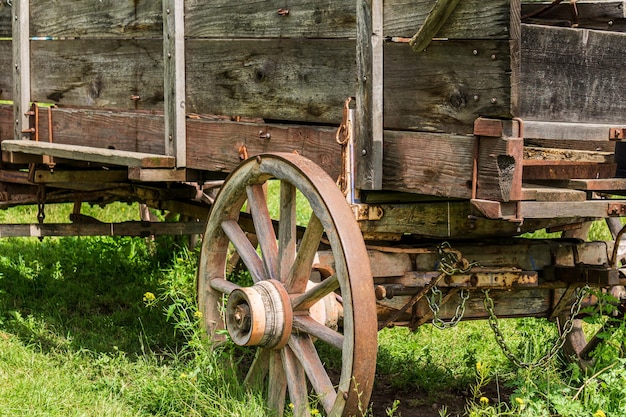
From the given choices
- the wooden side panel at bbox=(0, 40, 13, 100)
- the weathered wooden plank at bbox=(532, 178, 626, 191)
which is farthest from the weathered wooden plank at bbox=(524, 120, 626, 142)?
the wooden side panel at bbox=(0, 40, 13, 100)

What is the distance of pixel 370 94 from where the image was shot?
12.0ft

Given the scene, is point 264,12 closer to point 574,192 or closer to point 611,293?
point 574,192

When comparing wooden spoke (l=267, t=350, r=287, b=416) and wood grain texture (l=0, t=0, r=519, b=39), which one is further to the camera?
wooden spoke (l=267, t=350, r=287, b=416)

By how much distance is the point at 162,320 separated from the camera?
6.20 meters

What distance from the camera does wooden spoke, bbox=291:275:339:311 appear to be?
3635 mm

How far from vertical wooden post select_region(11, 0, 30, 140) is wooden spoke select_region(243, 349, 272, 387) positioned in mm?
2030

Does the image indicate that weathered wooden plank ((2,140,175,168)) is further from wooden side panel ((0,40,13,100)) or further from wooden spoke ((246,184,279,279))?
wooden spoke ((246,184,279,279))

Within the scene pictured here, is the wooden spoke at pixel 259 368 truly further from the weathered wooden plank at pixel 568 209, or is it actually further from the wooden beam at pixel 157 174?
the weathered wooden plank at pixel 568 209

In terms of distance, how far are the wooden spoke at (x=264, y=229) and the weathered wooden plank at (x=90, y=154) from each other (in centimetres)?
61

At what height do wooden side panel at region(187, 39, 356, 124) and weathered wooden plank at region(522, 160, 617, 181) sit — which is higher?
wooden side panel at region(187, 39, 356, 124)

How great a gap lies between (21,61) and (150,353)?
5.49 ft

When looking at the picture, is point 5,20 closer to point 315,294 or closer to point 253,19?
point 253,19

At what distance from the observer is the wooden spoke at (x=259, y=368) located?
4.17 metres

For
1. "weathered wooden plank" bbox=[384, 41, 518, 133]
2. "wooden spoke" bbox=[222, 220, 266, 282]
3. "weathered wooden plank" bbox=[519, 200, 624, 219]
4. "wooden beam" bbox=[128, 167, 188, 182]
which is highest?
"weathered wooden plank" bbox=[384, 41, 518, 133]
